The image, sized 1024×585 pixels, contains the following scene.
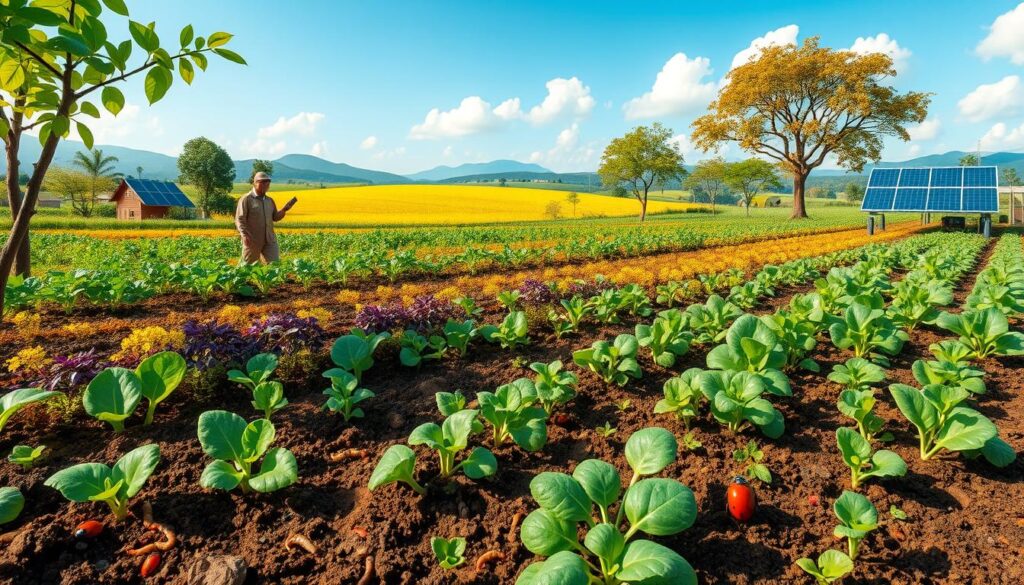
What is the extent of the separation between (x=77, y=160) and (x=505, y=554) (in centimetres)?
7971

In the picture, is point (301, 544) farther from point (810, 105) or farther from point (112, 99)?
point (810, 105)

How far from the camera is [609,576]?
1.76 meters

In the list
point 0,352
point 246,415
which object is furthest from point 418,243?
point 246,415

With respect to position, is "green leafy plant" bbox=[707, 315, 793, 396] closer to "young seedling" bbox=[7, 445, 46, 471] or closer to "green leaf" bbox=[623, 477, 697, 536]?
"green leaf" bbox=[623, 477, 697, 536]

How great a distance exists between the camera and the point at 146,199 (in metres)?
46.4

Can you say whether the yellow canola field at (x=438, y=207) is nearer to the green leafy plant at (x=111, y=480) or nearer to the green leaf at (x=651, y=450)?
the green leafy plant at (x=111, y=480)

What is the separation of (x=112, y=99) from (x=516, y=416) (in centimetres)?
236

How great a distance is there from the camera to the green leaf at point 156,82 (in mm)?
1838

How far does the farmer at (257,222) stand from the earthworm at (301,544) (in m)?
6.96

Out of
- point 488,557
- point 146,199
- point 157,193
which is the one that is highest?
point 157,193

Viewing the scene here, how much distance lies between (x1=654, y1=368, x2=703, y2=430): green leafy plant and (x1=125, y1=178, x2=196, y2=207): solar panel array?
56.3m

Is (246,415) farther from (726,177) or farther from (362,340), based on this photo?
(726,177)

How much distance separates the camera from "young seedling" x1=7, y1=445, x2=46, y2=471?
8.49 feet

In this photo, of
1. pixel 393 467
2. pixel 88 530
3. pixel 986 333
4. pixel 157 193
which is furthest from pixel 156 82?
pixel 157 193
